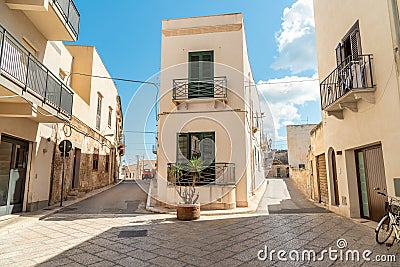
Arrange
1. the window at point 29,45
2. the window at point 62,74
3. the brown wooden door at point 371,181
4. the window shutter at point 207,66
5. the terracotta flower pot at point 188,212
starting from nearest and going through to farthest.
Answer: the brown wooden door at point 371,181, the terracotta flower pot at point 188,212, the window at point 29,45, the window shutter at point 207,66, the window at point 62,74

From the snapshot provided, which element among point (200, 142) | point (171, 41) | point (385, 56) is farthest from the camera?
point (171, 41)

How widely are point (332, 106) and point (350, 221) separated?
317 centimetres

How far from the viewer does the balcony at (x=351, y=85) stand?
5973 millimetres

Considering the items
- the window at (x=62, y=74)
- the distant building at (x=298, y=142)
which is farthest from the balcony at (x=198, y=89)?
the distant building at (x=298, y=142)

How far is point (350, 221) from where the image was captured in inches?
271

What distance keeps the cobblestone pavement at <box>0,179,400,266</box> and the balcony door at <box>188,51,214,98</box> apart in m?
4.85

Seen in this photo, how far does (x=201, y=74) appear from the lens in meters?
10.3

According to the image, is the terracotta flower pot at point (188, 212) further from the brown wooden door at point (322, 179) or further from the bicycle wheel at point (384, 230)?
the brown wooden door at point (322, 179)

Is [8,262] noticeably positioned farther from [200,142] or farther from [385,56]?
[385,56]

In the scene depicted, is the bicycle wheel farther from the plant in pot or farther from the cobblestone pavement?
the plant in pot

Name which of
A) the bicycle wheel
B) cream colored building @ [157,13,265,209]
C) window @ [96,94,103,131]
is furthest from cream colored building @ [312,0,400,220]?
window @ [96,94,103,131]

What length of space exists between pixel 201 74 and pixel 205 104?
4.19ft

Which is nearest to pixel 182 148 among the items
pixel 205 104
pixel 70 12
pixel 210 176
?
pixel 210 176

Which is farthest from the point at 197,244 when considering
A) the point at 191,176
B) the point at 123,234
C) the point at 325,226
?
the point at 191,176
